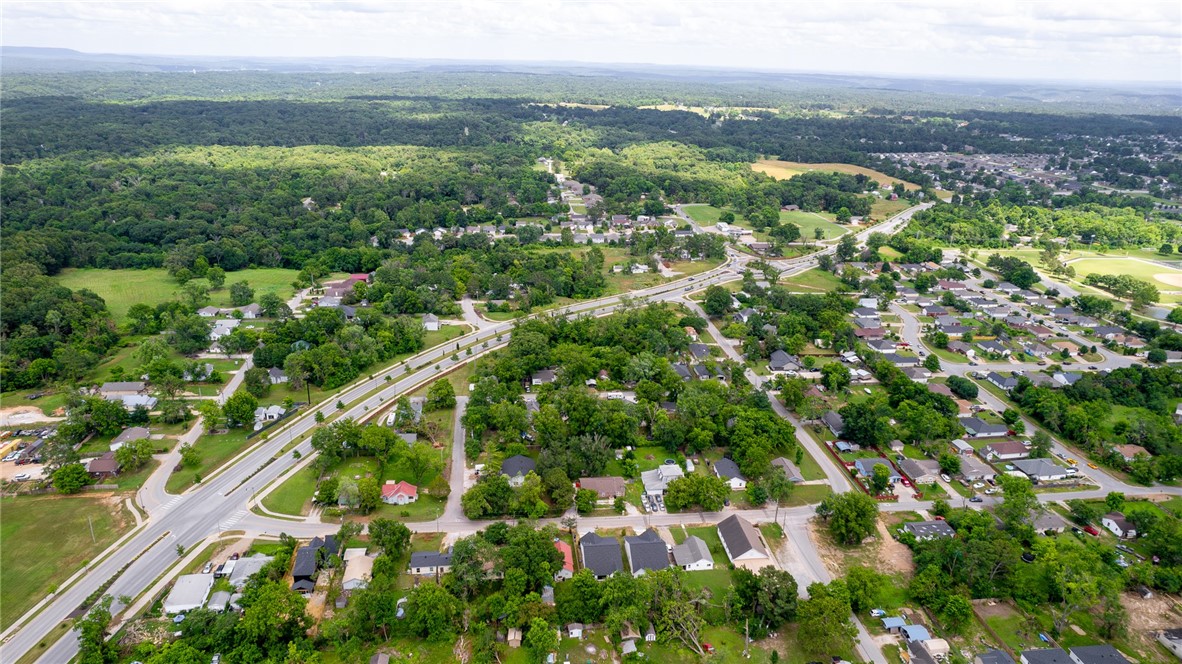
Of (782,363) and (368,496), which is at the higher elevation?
(782,363)

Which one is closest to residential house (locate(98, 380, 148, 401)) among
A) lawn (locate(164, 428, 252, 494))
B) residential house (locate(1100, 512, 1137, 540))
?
lawn (locate(164, 428, 252, 494))

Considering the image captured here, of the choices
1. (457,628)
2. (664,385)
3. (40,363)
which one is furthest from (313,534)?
(40,363)

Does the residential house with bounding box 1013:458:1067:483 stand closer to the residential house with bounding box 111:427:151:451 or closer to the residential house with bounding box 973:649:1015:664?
the residential house with bounding box 973:649:1015:664

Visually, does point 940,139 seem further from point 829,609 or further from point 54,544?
point 54,544

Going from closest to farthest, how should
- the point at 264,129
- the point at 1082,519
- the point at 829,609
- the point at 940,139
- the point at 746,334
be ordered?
the point at 829,609
the point at 1082,519
the point at 746,334
the point at 264,129
the point at 940,139

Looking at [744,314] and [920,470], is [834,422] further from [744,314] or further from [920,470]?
[744,314]

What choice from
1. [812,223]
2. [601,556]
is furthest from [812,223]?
[601,556]
